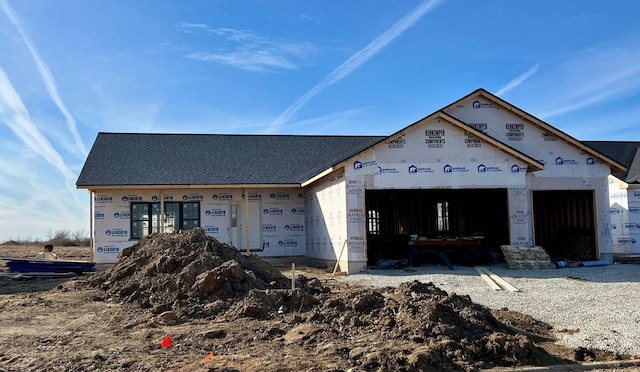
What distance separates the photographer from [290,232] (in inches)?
883

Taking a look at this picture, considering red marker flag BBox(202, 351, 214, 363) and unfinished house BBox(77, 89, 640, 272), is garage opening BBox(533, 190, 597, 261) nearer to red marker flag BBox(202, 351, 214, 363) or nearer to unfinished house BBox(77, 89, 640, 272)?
unfinished house BBox(77, 89, 640, 272)

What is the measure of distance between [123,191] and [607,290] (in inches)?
→ 664

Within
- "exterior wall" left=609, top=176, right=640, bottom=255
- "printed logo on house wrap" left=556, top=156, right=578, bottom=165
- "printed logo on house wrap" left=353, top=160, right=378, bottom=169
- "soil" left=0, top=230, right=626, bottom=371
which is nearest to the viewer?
"soil" left=0, top=230, right=626, bottom=371

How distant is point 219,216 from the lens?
71.9ft

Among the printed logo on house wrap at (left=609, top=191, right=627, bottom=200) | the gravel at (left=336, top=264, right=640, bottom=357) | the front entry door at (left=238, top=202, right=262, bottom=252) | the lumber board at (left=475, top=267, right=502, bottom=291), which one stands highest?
the printed logo on house wrap at (left=609, top=191, right=627, bottom=200)

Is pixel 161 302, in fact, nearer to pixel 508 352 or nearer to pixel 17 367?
pixel 17 367

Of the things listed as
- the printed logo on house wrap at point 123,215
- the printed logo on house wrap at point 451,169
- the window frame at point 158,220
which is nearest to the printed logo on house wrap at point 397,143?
the printed logo on house wrap at point 451,169

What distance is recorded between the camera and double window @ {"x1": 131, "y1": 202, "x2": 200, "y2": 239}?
69.7 ft

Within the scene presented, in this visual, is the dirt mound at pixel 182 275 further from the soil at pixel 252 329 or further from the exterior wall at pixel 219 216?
the exterior wall at pixel 219 216

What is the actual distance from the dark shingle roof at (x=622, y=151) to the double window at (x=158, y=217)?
19934mm

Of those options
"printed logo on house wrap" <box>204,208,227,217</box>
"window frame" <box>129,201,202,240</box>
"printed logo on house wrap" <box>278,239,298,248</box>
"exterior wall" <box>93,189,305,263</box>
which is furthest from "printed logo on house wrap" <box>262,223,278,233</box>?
"window frame" <box>129,201,202,240</box>

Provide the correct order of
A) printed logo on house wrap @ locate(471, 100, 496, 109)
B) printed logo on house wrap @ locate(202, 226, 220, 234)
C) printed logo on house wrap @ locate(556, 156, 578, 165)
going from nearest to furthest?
1. printed logo on house wrap @ locate(556, 156, 578, 165)
2. printed logo on house wrap @ locate(471, 100, 496, 109)
3. printed logo on house wrap @ locate(202, 226, 220, 234)

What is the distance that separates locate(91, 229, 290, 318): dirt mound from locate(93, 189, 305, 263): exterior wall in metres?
6.03

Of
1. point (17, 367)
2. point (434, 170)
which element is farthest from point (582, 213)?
point (17, 367)
